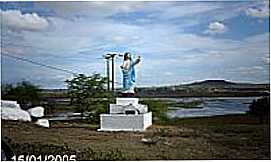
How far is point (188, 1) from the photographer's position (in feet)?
18.9

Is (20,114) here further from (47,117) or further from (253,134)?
(253,134)

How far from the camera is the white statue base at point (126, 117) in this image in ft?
19.1

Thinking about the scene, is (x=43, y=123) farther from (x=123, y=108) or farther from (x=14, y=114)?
(x=123, y=108)

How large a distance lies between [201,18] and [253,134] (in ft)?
3.63

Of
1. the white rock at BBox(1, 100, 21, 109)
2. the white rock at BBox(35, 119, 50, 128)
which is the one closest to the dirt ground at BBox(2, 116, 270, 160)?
the white rock at BBox(35, 119, 50, 128)

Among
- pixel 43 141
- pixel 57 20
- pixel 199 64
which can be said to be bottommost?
pixel 43 141

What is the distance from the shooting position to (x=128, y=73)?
585 centimetres

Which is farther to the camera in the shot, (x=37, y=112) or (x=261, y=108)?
(x=37, y=112)

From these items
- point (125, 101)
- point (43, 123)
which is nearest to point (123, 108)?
point (125, 101)

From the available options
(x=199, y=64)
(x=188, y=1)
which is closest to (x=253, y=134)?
(x=199, y=64)

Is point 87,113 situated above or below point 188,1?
below

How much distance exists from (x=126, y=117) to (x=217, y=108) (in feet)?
2.70

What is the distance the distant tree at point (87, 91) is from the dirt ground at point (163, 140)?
0.24 m

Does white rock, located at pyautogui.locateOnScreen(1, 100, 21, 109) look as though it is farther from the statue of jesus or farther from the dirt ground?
the statue of jesus
